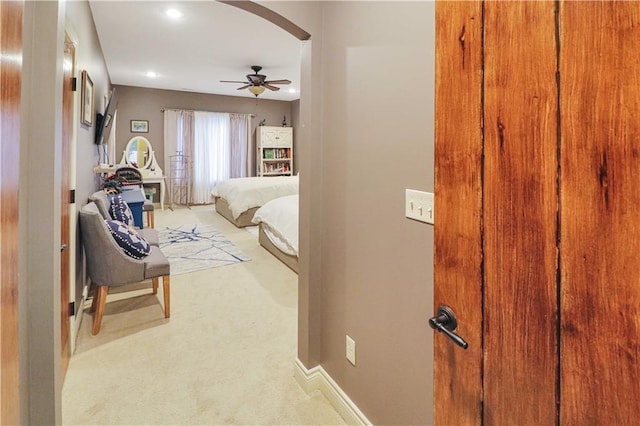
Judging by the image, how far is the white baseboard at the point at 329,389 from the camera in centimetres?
163

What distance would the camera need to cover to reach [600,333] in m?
0.53

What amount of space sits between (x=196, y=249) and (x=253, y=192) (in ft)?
5.33

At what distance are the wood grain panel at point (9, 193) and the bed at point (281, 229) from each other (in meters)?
2.74

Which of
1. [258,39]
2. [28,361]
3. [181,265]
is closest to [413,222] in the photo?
[28,361]

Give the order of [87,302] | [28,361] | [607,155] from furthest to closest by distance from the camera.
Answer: [87,302] → [28,361] → [607,155]

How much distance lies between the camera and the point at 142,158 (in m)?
7.32

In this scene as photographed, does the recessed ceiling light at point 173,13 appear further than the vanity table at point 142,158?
No

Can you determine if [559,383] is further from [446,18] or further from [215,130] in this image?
[215,130]

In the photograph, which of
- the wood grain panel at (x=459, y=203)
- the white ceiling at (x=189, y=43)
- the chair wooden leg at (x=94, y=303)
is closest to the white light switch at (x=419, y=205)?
the wood grain panel at (x=459, y=203)

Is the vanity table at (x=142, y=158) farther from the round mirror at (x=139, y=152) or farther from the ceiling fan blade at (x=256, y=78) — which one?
the ceiling fan blade at (x=256, y=78)

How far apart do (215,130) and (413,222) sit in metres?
7.79

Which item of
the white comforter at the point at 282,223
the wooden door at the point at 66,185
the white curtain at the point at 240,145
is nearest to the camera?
the wooden door at the point at 66,185

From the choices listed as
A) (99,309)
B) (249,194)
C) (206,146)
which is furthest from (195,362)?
(206,146)

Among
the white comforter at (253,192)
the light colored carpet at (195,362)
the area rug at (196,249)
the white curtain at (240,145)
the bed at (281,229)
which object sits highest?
the white curtain at (240,145)
